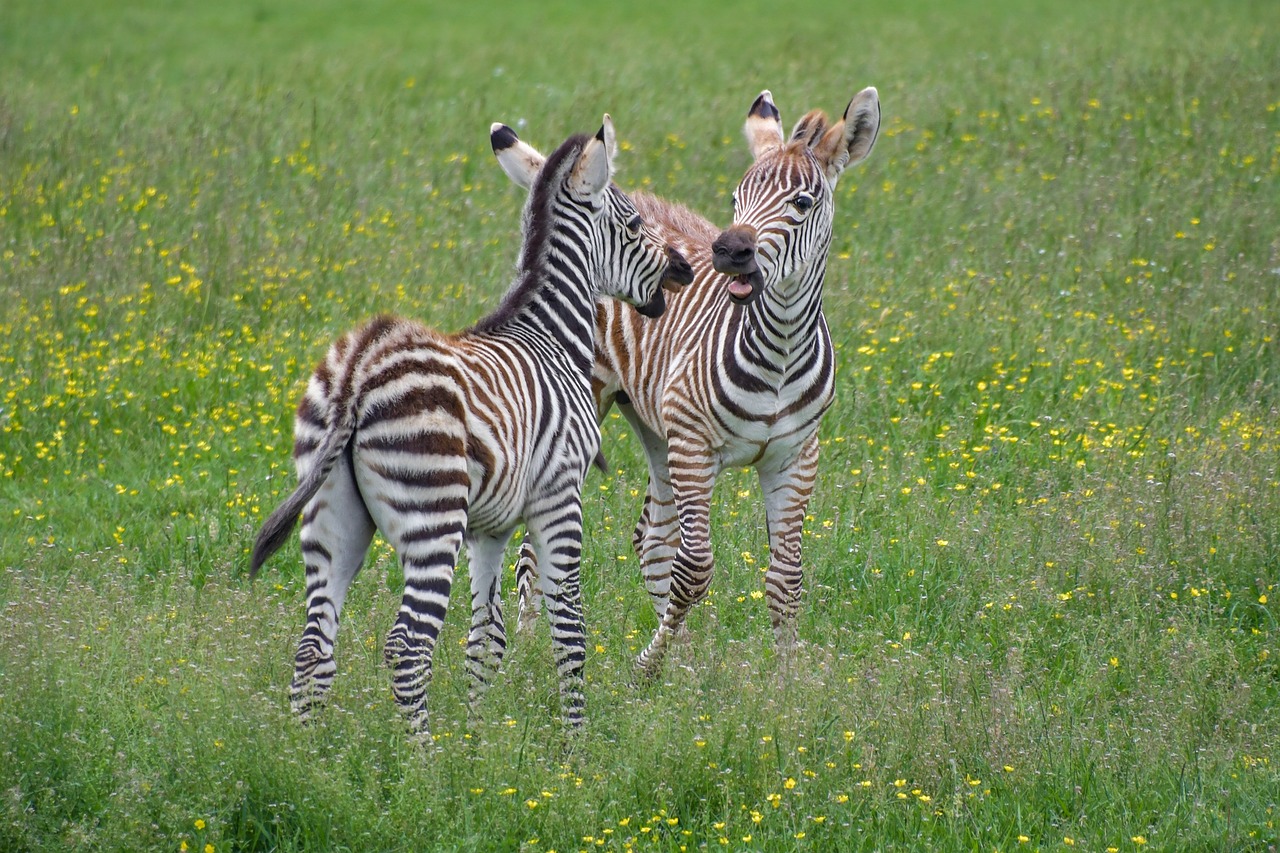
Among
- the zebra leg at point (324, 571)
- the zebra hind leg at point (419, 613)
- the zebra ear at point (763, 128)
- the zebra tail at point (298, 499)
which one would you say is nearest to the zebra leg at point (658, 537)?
the zebra ear at point (763, 128)

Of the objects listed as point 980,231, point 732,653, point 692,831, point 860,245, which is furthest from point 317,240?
point 692,831

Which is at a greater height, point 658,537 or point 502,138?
point 502,138

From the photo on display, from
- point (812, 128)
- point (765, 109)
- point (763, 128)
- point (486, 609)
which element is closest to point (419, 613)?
point (486, 609)

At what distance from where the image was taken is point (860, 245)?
1236 cm

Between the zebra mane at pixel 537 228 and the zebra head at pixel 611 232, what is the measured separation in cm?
4

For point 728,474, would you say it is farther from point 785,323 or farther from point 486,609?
point 486,609

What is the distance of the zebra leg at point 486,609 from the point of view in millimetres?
6012

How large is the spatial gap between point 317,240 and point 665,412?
6.27 meters

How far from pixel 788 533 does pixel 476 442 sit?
6.45 feet

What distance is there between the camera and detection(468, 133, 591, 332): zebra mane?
245 inches

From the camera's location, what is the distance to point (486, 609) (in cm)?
608

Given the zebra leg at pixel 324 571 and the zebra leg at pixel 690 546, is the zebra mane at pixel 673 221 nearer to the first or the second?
the zebra leg at pixel 690 546

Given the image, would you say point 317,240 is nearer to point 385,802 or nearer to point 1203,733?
point 385,802

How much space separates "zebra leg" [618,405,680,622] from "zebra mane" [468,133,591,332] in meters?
1.55
